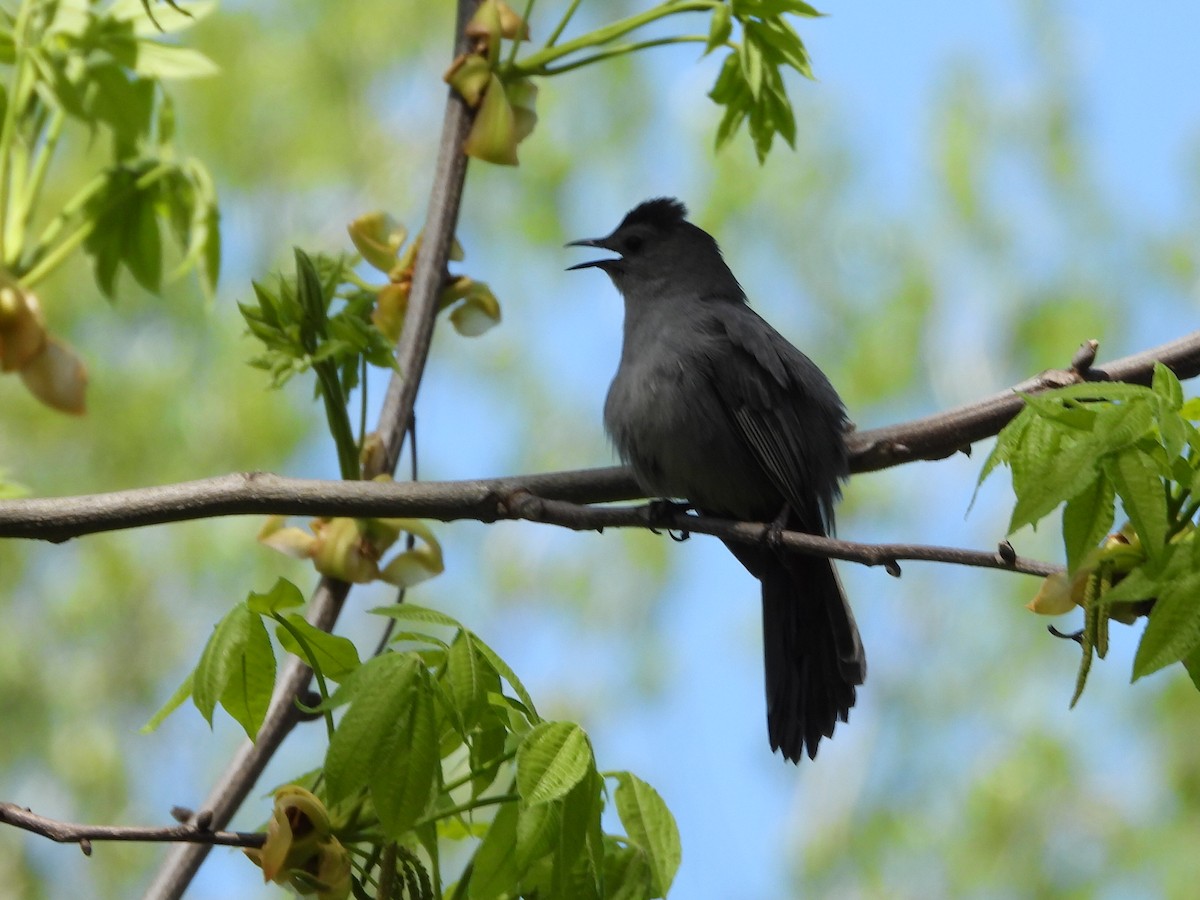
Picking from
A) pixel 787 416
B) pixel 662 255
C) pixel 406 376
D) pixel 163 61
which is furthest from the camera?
pixel 662 255

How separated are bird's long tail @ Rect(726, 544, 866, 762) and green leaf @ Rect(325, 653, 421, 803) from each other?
175 centimetres

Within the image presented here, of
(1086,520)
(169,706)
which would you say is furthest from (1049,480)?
(169,706)

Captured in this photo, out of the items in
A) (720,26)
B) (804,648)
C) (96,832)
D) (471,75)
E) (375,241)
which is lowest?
(96,832)

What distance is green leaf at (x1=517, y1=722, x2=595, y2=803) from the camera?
1.90 metres

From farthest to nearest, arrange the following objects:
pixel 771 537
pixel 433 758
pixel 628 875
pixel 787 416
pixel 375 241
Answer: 1. pixel 787 416
2. pixel 375 241
3. pixel 771 537
4. pixel 628 875
5. pixel 433 758

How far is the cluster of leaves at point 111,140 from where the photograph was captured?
3.22m

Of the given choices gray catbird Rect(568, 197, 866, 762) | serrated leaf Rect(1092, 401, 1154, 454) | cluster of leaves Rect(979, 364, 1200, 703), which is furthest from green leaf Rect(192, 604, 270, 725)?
gray catbird Rect(568, 197, 866, 762)

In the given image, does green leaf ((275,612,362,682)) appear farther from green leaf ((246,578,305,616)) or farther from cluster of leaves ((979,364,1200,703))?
cluster of leaves ((979,364,1200,703))

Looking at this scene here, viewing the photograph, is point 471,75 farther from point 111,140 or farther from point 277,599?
point 277,599

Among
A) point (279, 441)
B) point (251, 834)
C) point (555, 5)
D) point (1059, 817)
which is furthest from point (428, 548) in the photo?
point (555, 5)

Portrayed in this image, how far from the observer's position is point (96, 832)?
1830 mm

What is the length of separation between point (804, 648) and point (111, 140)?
7.63ft

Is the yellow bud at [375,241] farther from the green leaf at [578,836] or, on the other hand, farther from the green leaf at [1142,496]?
the green leaf at [1142,496]

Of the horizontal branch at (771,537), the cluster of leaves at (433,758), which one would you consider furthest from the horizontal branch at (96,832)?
the horizontal branch at (771,537)
